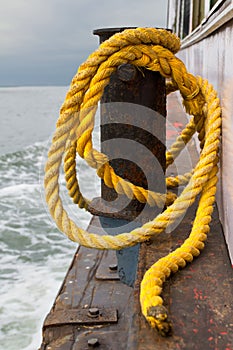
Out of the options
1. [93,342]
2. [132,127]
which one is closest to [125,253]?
[93,342]

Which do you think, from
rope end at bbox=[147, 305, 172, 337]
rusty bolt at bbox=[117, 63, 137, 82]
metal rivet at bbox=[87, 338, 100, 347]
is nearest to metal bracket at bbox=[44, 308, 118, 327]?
metal rivet at bbox=[87, 338, 100, 347]

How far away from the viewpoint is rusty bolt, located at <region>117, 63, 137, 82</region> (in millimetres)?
1883

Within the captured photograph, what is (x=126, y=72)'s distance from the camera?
189cm

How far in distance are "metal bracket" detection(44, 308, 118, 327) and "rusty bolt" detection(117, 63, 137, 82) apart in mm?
977

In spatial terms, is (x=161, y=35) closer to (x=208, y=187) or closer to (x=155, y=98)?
(x=155, y=98)

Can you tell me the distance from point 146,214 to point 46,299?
2.56 m

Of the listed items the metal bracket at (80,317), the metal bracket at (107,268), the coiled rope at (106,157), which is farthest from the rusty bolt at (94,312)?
the metal bracket at (107,268)

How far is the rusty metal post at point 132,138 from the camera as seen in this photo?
1939 millimetres

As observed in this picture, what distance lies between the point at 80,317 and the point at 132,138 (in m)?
0.78

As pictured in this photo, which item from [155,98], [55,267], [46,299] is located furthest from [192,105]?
[55,267]

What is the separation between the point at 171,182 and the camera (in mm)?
2543

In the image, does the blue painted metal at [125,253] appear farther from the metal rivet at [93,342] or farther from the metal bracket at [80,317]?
the metal rivet at [93,342]

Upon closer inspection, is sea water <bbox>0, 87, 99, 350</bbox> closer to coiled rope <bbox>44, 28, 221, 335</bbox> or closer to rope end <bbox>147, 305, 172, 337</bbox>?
coiled rope <bbox>44, 28, 221, 335</bbox>

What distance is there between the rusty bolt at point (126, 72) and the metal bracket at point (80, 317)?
98 cm
